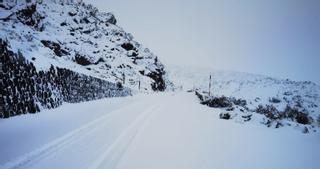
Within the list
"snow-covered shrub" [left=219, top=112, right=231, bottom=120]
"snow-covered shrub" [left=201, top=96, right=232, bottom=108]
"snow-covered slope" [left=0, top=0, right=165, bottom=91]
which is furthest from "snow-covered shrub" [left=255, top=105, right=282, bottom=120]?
"snow-covered slope" [left=0, top=0, right=165, bottom=91]

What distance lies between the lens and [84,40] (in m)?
57.8

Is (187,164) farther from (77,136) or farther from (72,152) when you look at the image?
(77,136)

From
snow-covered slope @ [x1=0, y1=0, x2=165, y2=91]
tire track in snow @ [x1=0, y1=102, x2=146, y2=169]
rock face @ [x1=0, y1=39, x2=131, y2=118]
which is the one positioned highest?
snow-covered slope @ [x1=0, y1=0, x2=165, y2=91]

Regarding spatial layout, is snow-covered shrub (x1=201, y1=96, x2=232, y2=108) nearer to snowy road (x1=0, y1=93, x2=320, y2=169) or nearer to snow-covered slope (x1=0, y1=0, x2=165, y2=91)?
snowy road (x1=0, y1=93, x2=320, y2=169)

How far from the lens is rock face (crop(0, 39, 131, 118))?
8.59 metres

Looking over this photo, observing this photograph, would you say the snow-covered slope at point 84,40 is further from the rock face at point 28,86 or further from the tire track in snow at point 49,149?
the tire track in snow at point 49,149

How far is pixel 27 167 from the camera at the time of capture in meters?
4.32

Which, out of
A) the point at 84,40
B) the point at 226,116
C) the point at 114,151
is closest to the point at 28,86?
the point at 114,151

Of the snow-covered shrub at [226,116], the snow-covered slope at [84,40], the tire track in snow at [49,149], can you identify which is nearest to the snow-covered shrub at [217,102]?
the snow-covered shrub at [226,116]

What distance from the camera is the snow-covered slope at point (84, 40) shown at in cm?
4284

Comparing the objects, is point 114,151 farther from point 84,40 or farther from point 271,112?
point 84,40

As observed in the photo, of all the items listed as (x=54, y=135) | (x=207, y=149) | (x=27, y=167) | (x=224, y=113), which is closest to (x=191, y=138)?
(x=207, y=149)

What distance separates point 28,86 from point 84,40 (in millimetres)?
50476

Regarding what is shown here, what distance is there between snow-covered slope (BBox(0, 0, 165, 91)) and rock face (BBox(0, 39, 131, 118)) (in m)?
20.0
